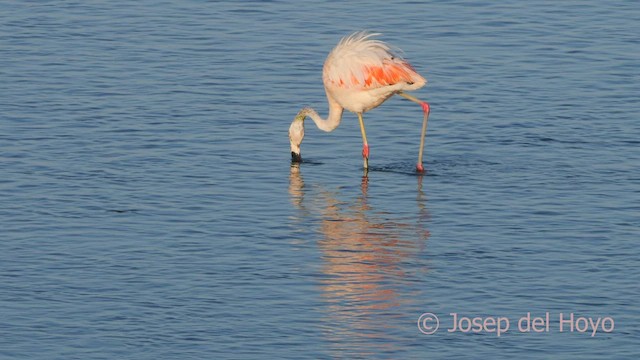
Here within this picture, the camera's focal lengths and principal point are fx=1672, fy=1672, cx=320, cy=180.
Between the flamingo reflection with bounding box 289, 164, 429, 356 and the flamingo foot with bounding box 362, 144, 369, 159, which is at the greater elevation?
the flamingo foot with bounding box 362, 144, 369, 159

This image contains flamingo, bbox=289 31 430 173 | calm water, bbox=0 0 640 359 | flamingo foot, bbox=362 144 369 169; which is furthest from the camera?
flamingo foot, bbox=362 144 369 169

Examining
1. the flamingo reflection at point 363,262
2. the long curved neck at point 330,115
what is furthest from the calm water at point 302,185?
the long curved neck at point 330,115

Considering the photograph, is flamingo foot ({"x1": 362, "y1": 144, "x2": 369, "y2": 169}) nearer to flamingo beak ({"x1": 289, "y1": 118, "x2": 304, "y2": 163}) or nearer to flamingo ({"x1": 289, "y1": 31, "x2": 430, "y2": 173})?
flamingo ({"x1": 289, "y1": 31, "x2": 430, "y2": 173})

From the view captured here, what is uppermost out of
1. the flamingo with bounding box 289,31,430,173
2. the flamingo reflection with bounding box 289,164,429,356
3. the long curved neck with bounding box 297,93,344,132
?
the flamingo with bounding box 289,31,430,173

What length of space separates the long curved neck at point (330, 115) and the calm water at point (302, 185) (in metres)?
0.40

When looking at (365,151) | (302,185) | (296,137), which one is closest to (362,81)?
(365,151)

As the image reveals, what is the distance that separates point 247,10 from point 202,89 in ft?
16.4

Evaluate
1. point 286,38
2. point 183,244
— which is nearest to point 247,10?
point 286,38

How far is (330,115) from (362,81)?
1.21m

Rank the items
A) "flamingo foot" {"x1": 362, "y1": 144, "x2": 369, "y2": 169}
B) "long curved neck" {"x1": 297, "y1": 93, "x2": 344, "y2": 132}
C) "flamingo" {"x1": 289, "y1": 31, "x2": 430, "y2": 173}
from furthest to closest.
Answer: "long curved neck" {"x1": 297, "y1": 93, "x2": 344, "y2": 132} < "flamingo foot" {"x1": 362, "y1": 144, "x2": 369, "y2": 169} < "flamingo" {"x1": 289, "y1": 31, "x2": 430, "y2": 173}

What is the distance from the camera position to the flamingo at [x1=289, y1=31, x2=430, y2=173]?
811 inches

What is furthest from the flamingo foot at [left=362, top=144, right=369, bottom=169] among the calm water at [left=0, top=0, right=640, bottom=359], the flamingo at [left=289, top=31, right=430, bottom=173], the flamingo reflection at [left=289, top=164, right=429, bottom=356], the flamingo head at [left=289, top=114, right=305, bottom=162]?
the flamingo head at [left=289, top=114, right=305, bottom=162]

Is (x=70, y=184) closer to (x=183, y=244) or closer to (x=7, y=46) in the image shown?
(x=183, y=244)

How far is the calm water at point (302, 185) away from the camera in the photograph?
49.5ft
